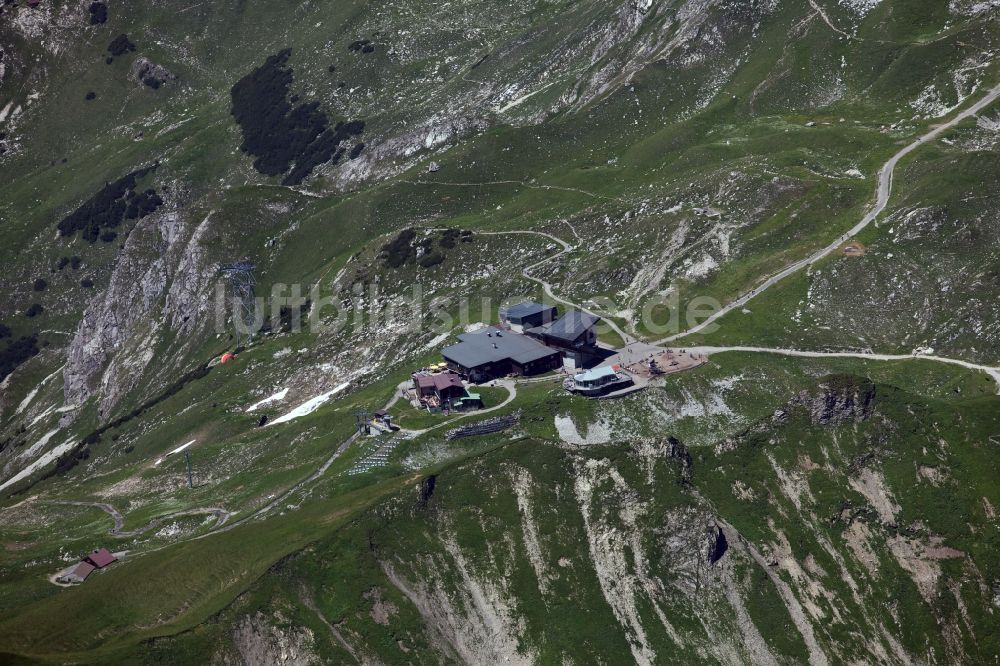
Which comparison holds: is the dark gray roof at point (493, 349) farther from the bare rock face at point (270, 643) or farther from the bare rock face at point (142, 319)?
the bare rock face at point (142, 319)

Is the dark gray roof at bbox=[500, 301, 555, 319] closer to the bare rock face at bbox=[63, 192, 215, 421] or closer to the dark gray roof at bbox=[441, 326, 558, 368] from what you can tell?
the dark gray roof at bbox=[441, 326, 558, 368]

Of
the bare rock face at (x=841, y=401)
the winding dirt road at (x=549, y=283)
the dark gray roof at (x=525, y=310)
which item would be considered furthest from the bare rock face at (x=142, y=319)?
the bare rock face at (x=841, y=401)

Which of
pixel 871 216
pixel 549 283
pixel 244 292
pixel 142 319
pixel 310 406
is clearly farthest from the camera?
pixel 142 319

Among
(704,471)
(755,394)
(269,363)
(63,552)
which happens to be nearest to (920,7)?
(755,394)

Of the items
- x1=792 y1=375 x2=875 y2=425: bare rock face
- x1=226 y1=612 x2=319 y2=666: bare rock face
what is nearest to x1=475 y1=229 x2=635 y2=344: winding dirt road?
x1=792 y1=375 x2=875 y2=425: bare rock face

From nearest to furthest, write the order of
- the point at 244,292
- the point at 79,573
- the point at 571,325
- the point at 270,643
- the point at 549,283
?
the point at 270,643 → the point at 79,573 → the point at 571,325 → the point at 549,283 → the point at 244,292

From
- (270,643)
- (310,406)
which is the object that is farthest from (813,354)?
(270,643)

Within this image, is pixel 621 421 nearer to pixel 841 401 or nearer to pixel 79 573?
pixel 841 401
